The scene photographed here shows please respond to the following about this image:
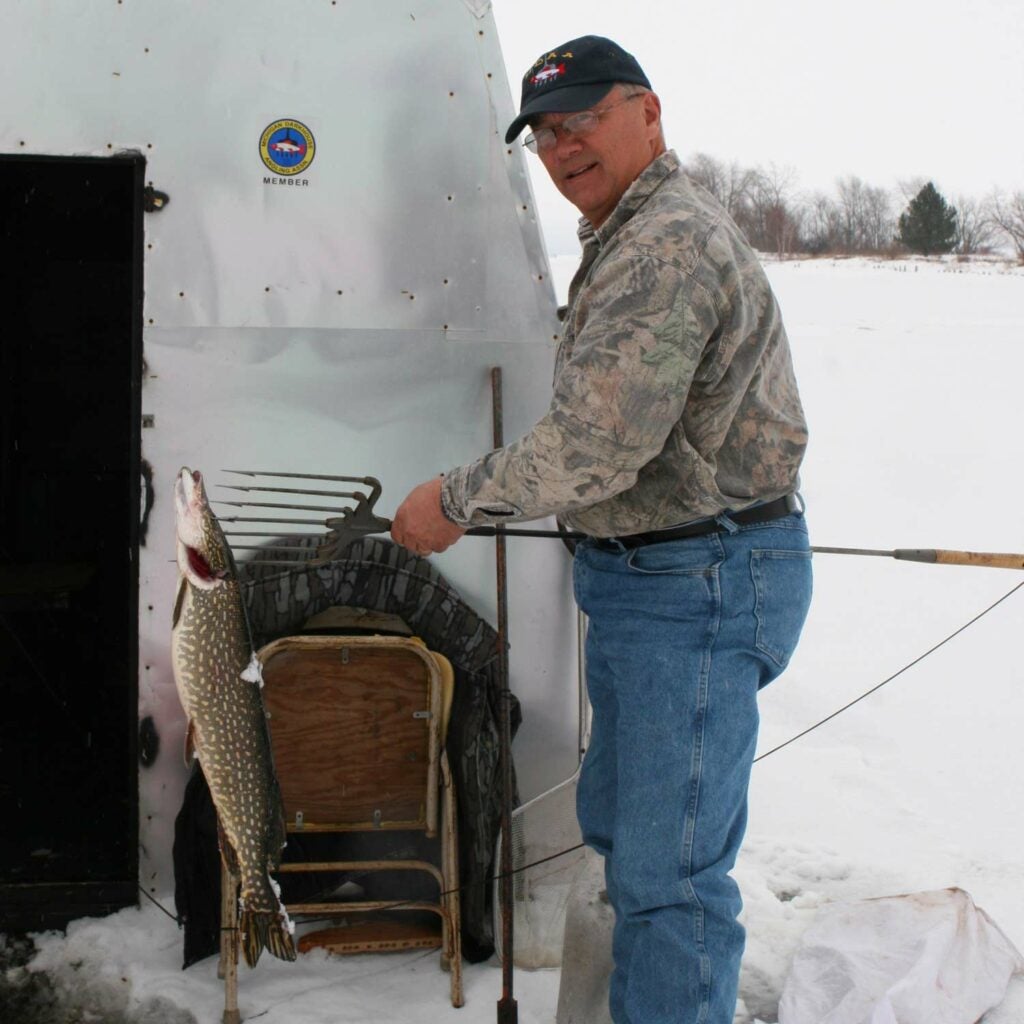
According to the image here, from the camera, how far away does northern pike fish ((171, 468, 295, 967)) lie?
2.53 m

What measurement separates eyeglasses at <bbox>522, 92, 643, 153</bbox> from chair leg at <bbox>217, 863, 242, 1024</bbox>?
224 cm

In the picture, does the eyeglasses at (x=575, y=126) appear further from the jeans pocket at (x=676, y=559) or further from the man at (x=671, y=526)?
the jeans pocket at (x=676, y=559)

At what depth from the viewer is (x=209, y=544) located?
2.52 metres

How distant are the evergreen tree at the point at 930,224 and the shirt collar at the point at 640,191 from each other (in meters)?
37.6

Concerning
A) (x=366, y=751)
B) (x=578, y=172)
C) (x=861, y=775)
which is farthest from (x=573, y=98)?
(x=861, y=775)

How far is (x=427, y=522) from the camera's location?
8.57 ft

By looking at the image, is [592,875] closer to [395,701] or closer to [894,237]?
[395,701]

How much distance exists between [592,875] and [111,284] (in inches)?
212

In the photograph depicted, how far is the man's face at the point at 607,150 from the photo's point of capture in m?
2.53

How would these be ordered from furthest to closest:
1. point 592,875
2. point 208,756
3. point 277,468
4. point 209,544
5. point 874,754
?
point 874,754, point 277,468, point 592,875, point 208,756, point 209,544

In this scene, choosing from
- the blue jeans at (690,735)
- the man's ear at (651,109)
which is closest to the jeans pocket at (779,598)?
the blue jeans at (690,735)

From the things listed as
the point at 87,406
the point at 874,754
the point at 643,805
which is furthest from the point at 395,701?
the point at 87,406

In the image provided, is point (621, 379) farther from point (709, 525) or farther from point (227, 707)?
point (227, 707)

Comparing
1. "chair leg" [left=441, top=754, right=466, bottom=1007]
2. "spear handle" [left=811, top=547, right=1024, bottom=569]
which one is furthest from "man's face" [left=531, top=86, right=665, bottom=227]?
"chair leg" [left=441, top=754, right=466, bottom=1007]
